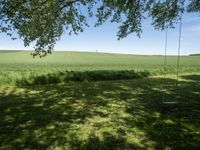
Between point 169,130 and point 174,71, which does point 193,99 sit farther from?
point 174,71

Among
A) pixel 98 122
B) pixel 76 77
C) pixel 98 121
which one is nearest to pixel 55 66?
pixel 76 77

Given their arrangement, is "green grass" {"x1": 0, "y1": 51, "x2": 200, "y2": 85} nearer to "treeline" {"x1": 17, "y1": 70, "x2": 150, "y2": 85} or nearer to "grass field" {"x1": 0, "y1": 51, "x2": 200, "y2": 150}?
"treeline" {"x1": 17, "y1": 70, "x2": 150, "y2": 85}

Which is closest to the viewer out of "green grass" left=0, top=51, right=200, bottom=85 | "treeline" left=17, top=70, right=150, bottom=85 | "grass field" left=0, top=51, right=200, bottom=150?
"grass field" left=0, top=51, right=200, bottom=150

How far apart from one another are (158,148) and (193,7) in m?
14.0

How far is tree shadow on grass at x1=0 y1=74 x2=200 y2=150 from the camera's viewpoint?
28.5ft

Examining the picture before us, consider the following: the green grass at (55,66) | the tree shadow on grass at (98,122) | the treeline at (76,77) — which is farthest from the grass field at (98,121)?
the green grass at (55,66)

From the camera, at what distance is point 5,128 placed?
10047 mm

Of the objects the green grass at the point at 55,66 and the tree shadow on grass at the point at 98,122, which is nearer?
the tree shadow on grass at the point at 98,122

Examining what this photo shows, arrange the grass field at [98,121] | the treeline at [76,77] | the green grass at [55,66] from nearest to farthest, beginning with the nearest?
the grass field at [98,121] < the treeline at [76,77] < the green grass at [55,66]

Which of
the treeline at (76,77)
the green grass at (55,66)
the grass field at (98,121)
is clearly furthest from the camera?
the green grass at (55,66)

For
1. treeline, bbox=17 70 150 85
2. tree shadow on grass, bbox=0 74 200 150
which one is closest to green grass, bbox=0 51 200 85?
treeline, bbox=17 70 150 85

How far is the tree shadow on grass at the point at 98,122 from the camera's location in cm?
867

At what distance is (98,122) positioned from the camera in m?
10.8

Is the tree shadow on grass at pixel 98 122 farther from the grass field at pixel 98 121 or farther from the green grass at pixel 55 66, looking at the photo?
the green grass at pixel 55 66
